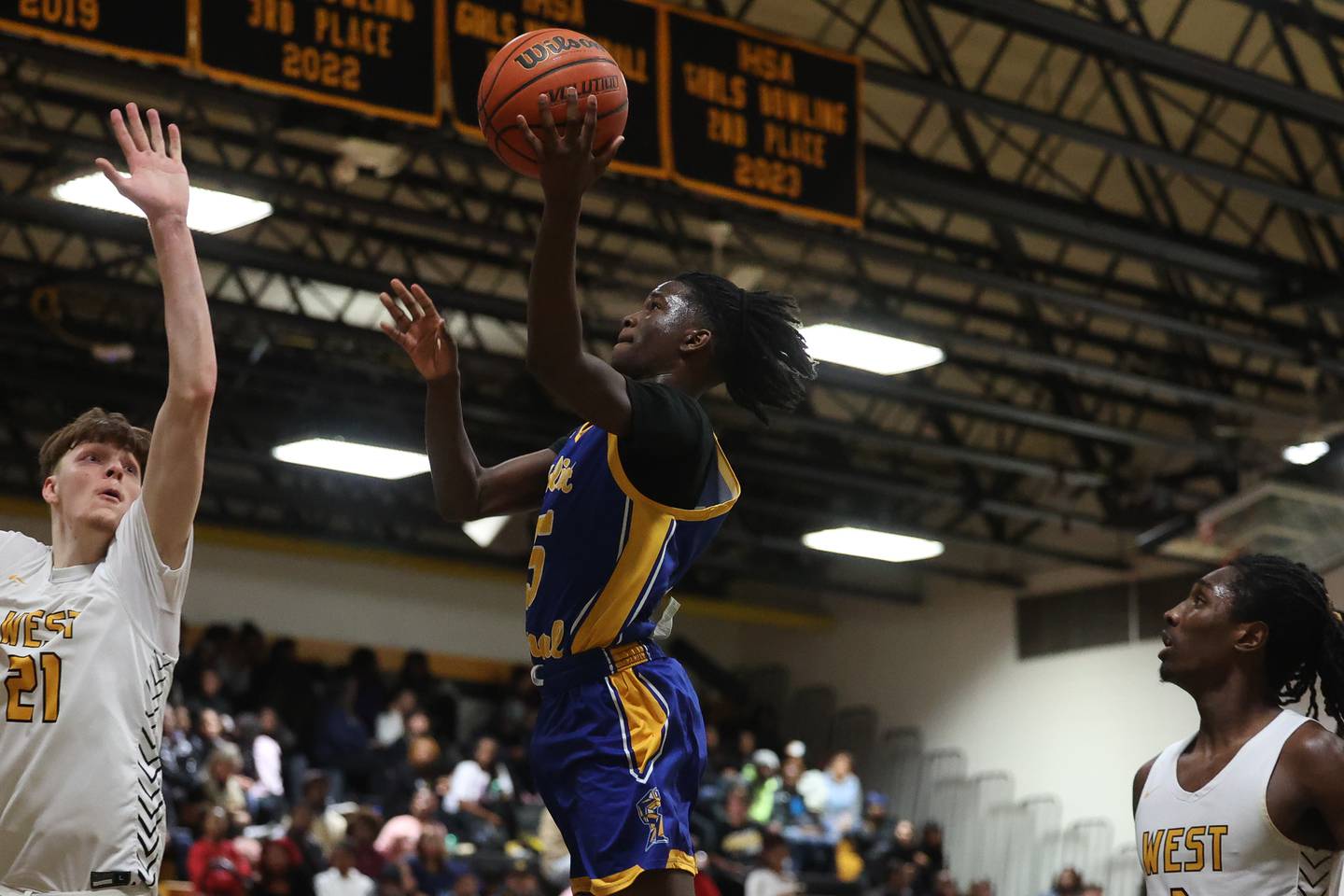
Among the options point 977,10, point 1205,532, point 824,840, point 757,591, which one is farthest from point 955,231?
point 757,591

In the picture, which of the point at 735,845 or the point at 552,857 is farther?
the point at 735,845

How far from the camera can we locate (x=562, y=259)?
10.6ft

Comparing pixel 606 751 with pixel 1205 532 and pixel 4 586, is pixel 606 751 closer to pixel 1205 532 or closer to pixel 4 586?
pixel 4 586

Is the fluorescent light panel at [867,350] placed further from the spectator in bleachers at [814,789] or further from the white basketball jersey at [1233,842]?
the white basketball jersey at [1233,842]

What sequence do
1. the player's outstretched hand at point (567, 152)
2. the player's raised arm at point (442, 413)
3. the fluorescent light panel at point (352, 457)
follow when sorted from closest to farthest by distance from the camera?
1. the player's outstretched hand at point (567, 152)
2. the player's raised arm at point (442, 413)
3. the fluorescent light panel at point (352, 457)

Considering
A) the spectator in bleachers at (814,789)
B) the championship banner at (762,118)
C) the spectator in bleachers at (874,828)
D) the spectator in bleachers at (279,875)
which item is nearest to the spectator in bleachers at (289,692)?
the spectator in bleachers at (814,789)

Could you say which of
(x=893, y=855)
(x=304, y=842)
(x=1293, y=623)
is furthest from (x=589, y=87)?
(x=893, y=855)

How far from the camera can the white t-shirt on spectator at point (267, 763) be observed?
1523 centimetres

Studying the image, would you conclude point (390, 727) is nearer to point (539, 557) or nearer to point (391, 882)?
point (391, 882)

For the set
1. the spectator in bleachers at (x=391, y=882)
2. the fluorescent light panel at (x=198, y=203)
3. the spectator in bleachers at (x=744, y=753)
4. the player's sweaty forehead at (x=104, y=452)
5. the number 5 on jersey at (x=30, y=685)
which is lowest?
the spectator in bleachers at (x=391, y=882)

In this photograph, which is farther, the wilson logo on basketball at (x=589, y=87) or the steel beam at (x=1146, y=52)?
the steel beam at (x=1146, y=52)

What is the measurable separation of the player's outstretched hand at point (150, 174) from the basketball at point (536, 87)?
0.65 m

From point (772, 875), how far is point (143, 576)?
12.9 m

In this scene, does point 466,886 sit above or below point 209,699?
below
